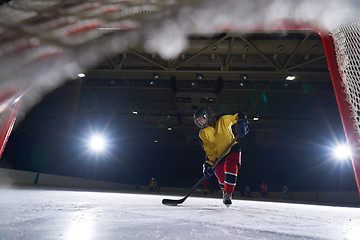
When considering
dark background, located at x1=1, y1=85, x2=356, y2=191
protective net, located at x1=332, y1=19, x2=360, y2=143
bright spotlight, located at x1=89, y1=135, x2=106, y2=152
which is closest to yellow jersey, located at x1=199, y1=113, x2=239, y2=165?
protective net, located at x1=332, y1=19, x2=360, y2=143

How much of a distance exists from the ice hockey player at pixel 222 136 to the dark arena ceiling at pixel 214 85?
3274mm

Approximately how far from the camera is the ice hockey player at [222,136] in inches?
118

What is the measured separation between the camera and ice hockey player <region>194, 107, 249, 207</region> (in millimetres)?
2996

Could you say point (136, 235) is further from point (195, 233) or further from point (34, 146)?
point (34, 146)

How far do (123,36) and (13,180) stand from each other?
9.17 meters

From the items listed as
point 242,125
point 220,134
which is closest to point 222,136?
point 220,134

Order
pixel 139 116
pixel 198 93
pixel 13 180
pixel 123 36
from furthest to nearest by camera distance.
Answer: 1. pixel 139 116
2. pixel 198 93
3. pixel 13 180
4. pixel 123 36

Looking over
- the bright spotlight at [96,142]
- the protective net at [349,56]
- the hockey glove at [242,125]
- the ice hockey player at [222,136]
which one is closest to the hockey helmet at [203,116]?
the ice hockey player at [222,136]

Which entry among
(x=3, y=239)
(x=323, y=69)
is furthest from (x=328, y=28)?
(x=323, y=69)

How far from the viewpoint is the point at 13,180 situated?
8.22m

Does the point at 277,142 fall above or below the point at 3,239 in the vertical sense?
above

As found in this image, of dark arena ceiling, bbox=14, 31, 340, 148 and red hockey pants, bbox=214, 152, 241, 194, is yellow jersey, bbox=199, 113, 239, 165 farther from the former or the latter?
dark arena ceiling, bbox=14, 31, 340, 148

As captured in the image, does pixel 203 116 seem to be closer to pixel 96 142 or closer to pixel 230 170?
pixel 230 170

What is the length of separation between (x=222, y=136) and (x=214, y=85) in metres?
6.07
